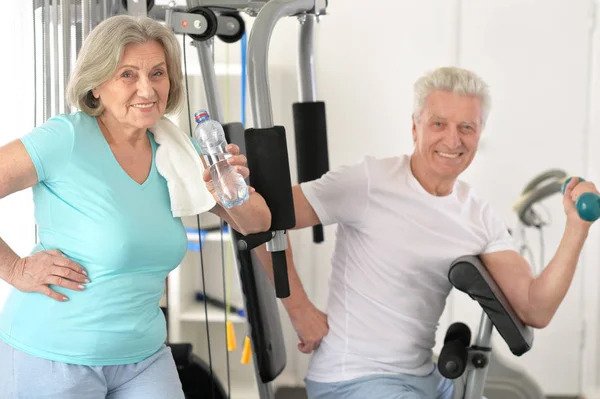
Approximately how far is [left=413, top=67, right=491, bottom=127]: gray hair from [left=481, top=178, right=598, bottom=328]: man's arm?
0.33 m

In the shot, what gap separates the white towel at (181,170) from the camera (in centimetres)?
142

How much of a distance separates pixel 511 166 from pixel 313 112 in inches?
66.9

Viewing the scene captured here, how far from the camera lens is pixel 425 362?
6.08ft

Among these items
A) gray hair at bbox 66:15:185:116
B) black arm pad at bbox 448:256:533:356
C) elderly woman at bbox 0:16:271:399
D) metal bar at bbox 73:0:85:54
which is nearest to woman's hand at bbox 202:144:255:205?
elderly woman at bbox 0:16:271:399

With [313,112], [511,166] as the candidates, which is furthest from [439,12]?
[313,112]

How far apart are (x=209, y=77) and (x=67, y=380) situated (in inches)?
30.1

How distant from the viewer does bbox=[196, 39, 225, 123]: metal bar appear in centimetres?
169

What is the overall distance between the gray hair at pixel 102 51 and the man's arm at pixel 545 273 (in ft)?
3.17

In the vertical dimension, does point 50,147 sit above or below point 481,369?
above

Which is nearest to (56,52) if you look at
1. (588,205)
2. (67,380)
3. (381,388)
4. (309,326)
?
(67,380)

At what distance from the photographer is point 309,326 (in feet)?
6.12

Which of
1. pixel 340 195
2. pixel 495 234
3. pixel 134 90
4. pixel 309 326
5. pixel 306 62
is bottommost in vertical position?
pixel 309 326

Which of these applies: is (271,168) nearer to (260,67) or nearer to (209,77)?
(260,67)

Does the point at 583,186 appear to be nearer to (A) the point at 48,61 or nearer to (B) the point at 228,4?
(B) the point at 228,4
